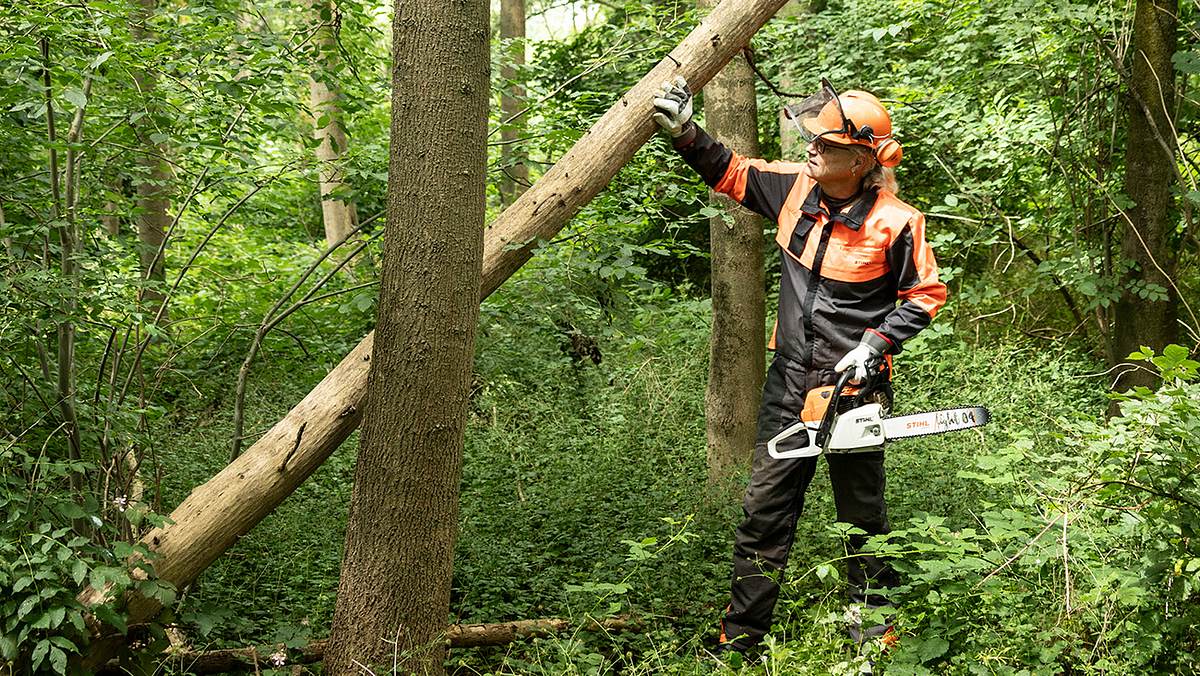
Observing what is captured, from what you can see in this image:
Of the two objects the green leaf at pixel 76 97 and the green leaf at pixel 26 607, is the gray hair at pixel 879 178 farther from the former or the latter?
the green leaf at pixel 26 607

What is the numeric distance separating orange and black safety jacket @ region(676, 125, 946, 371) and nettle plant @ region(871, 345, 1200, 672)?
28.2 inches

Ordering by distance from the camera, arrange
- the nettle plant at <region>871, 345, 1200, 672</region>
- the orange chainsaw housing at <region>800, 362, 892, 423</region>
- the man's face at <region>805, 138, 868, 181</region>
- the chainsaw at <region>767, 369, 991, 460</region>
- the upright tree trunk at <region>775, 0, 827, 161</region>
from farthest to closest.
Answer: the upright tree trunk at <region>775, 0, 827, 161</region>, the man's face at <region>805, 138, 868, 181</region>, the orange chainsaw housing at <region>800, 362, 892, 423</region>, the chainsaw at <region>767, 369, 991, 460</region>, the nettle plant at <region>871, 345, 1200, 672</region>

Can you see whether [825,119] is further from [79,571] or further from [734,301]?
[79,571]

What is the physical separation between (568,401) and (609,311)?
6.98 ft

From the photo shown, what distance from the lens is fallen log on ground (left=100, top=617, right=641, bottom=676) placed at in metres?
3.50

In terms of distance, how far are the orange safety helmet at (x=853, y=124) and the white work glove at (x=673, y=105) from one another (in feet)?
1.81

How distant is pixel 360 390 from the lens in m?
3.68

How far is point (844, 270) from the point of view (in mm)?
3988

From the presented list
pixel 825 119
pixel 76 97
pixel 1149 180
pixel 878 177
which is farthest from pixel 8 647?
pixel 1149 180

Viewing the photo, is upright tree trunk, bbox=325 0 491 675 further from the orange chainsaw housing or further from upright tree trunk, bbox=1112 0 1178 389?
upright tree trunk, bbox=1112 0 1178 389

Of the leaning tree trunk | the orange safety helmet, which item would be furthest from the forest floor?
the orange safety helmet

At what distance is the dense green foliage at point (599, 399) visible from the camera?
325 cm

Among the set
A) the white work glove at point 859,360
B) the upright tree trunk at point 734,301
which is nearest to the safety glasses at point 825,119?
the white work glove at point 859,360

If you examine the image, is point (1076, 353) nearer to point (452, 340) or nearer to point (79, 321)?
point (452, 340)
